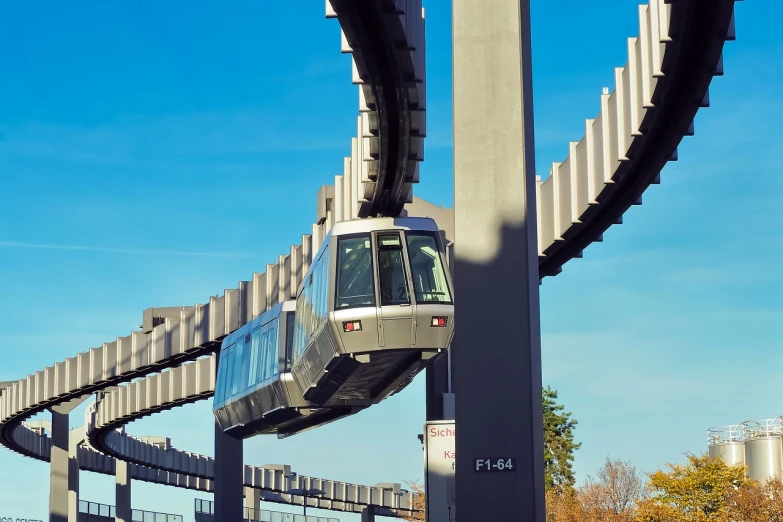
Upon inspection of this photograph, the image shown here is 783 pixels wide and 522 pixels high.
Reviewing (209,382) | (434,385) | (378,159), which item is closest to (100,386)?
(209,382)

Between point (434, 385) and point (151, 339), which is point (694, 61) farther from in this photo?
point (151, 339)

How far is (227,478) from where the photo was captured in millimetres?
44438

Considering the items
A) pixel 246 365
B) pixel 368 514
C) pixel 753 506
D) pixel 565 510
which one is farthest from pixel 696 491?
pixel 368 514

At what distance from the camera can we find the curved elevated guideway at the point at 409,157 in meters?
21.6

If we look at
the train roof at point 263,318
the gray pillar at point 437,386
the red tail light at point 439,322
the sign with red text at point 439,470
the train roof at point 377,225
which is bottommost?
the sign with red text at point 439,470

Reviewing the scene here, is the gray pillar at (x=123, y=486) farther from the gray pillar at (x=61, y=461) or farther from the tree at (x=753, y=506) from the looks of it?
the tree at (x=753, y=506)

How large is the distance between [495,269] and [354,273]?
971 centimetres

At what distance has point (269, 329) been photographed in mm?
34625

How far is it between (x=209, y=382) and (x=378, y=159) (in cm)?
2399

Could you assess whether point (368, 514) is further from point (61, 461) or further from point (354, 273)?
point (354, 273)

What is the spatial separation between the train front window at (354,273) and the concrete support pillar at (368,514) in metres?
85.2

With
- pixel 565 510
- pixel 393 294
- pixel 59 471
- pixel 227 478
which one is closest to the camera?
pixel 393 294

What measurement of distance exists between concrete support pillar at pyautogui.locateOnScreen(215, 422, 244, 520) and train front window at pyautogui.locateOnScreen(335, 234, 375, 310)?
1915 cm

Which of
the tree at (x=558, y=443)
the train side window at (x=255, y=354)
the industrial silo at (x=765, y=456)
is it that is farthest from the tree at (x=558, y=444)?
the train side window at (x=255, y=354)
